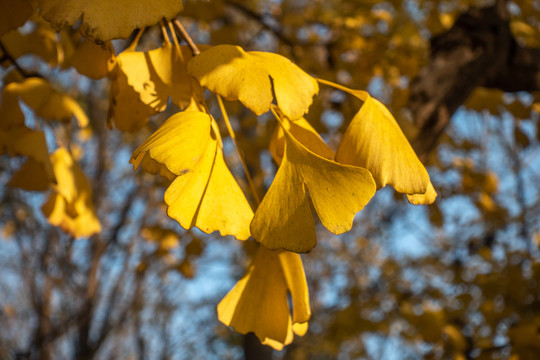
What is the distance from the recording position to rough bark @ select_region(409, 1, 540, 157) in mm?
1296

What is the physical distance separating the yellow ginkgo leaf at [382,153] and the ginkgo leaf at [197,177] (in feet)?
0.40

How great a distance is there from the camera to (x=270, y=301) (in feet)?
1.77

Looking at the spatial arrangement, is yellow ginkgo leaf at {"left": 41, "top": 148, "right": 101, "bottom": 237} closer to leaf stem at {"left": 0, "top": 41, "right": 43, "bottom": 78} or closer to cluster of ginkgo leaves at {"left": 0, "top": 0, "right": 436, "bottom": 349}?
leaf stem at {"left": 0, "top": 41, "right": 43, "bottom": 78}

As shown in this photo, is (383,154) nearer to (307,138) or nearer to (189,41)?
(307,138)

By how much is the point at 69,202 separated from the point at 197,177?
0.48 metres

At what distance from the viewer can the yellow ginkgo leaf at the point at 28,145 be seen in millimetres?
710

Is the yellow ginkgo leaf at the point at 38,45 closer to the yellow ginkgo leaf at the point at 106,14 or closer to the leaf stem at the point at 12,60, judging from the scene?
the leaf stem at the point at 12,60

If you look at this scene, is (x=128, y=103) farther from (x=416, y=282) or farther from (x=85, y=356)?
(x=416, y=282)

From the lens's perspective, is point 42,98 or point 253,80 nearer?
point 253,80

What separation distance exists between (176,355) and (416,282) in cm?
234

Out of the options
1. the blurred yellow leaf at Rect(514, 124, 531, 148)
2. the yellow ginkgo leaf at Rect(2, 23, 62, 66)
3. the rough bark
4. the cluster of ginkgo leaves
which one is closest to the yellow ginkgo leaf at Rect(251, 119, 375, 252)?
the cluster of ginkgo leaves

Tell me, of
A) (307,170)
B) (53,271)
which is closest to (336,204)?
(307,170)

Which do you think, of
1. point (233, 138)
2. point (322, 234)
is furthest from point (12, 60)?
point (322, 234)

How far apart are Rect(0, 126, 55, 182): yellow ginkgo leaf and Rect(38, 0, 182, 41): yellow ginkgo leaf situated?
33cm
